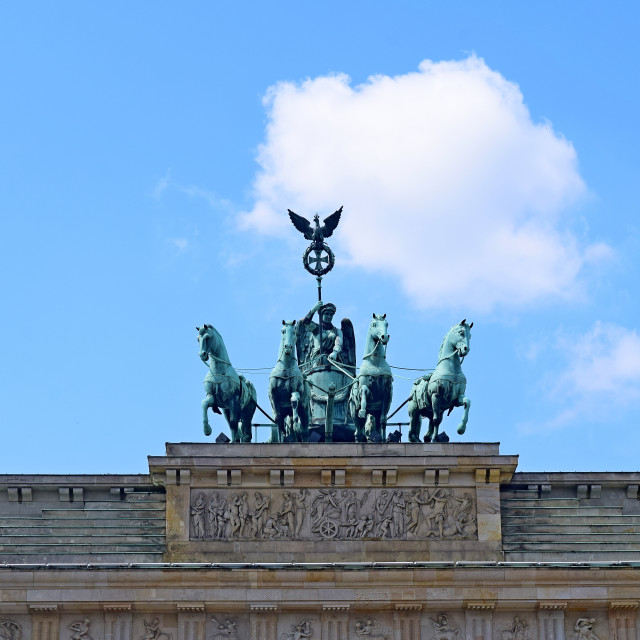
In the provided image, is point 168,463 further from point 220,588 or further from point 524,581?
point 524,581

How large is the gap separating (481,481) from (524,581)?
2620mm

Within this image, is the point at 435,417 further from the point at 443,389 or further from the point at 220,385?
the point at 220,385

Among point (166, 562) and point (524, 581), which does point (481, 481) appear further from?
point (166, 562)

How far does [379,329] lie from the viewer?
195ft

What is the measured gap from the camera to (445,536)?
57.5m

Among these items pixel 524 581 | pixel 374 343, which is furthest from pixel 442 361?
pixel 524 581

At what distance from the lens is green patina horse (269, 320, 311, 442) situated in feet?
194

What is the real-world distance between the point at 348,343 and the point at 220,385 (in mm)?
5478

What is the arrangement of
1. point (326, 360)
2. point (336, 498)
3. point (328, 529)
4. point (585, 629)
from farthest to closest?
point (326, 360) → point (336, 498) → point (328, 529) → point (585, 629)

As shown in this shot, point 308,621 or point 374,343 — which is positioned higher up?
point 374,343

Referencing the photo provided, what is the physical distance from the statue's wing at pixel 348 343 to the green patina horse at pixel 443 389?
3860 millimetres

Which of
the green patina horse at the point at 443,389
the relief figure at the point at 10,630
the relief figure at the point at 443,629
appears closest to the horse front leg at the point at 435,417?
the green patina horse at the point at 443,389

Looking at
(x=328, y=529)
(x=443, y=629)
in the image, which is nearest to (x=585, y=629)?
(x=443, y=629)

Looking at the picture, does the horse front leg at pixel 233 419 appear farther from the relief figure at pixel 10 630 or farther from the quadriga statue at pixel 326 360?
the relief figure at pixel 10 630
